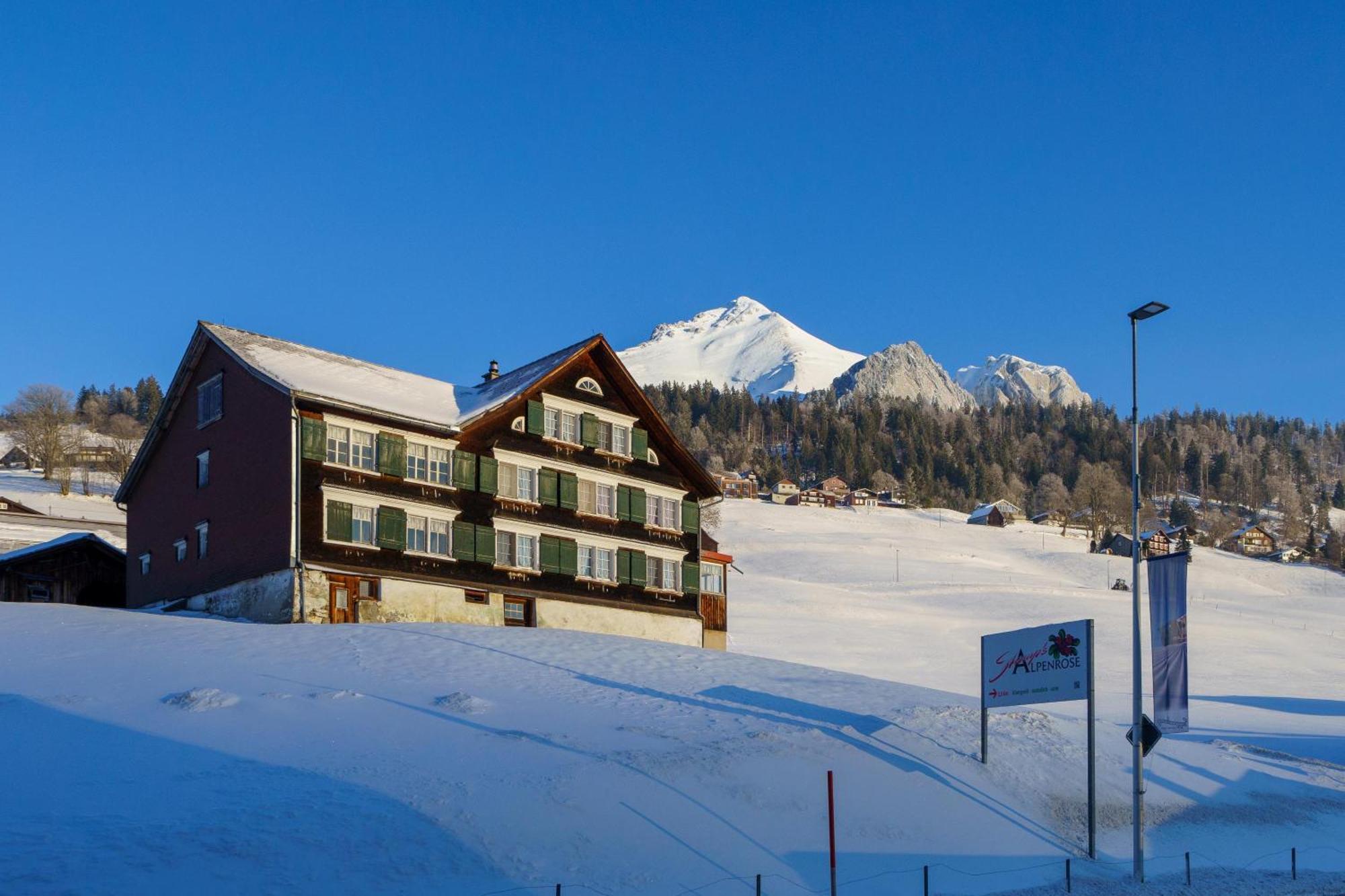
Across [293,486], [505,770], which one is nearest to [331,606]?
[293,486]

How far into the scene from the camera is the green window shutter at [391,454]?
45812 mm

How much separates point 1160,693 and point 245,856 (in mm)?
18918

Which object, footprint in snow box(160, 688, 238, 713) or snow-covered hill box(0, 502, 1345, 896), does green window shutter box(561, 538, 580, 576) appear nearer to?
snow-covered hill box(0, 502, 1345, 896)

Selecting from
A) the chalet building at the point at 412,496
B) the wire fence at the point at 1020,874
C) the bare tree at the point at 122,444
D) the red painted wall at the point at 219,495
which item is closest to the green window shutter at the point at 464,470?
the chalet building at the point at 412,496

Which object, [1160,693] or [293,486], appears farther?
[293,486]

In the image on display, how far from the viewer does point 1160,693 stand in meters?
28.3

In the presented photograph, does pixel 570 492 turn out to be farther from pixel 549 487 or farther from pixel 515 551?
pixel 515 551

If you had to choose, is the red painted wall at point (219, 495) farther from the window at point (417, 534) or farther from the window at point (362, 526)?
the window at point (417, 534)

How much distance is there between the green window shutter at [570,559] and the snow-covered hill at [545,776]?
6692 mm

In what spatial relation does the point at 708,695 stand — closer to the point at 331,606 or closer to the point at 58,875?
the point at 331,606

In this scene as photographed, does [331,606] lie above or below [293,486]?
below

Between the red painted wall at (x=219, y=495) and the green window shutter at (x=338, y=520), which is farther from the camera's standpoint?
the red painted wall at (x=219, y=495)

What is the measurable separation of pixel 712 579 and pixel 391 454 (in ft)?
59.1

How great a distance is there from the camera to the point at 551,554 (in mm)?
50438
